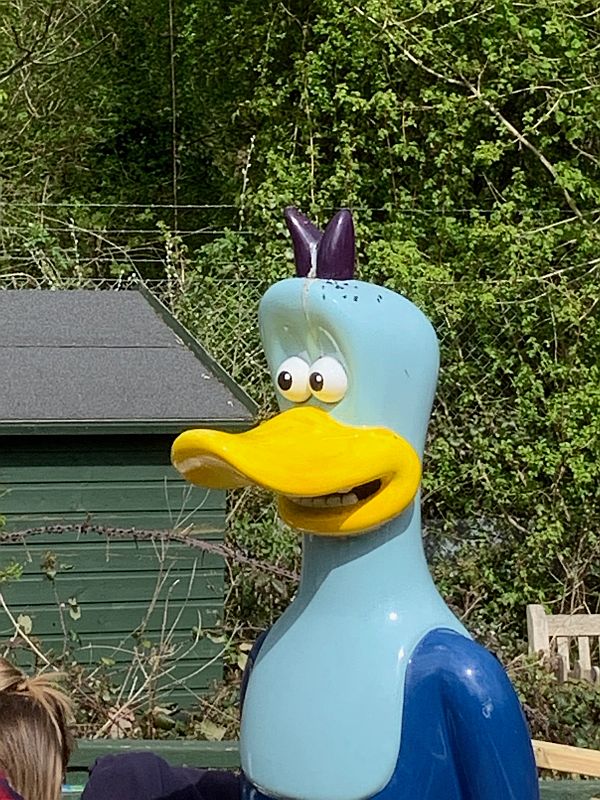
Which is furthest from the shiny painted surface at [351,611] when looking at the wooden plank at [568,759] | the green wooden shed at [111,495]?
the green wooden shed at [111,495]

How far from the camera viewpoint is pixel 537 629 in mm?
5766

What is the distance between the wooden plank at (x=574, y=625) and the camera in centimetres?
573

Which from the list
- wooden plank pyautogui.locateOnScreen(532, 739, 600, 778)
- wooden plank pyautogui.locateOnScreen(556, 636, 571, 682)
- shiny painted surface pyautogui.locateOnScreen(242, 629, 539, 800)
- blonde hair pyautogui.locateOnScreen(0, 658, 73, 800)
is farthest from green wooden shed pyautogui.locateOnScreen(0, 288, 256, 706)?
shiny painted surface pyautogui.locateOnScreen(242, 629, 539, 800)

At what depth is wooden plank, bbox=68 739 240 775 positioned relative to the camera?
2.78 metres

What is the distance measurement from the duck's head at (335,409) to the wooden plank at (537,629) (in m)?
3.90

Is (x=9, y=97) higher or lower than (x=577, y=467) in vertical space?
higher

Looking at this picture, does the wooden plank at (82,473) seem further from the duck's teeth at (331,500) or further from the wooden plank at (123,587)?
the duck's teeth at (331,500)

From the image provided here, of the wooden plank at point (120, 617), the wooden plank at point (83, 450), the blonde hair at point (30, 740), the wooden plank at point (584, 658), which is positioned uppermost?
the blonde hair at point (30, 740)

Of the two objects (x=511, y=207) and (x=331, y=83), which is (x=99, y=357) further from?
(x=331, y=83)

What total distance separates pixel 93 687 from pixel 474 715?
99.4 inches

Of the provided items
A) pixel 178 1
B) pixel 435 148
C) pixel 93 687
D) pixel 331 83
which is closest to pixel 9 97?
pixel 178 1

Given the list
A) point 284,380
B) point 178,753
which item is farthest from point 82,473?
point 284,380

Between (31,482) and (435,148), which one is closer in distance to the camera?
(31,482)

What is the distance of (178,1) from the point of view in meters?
11.0
